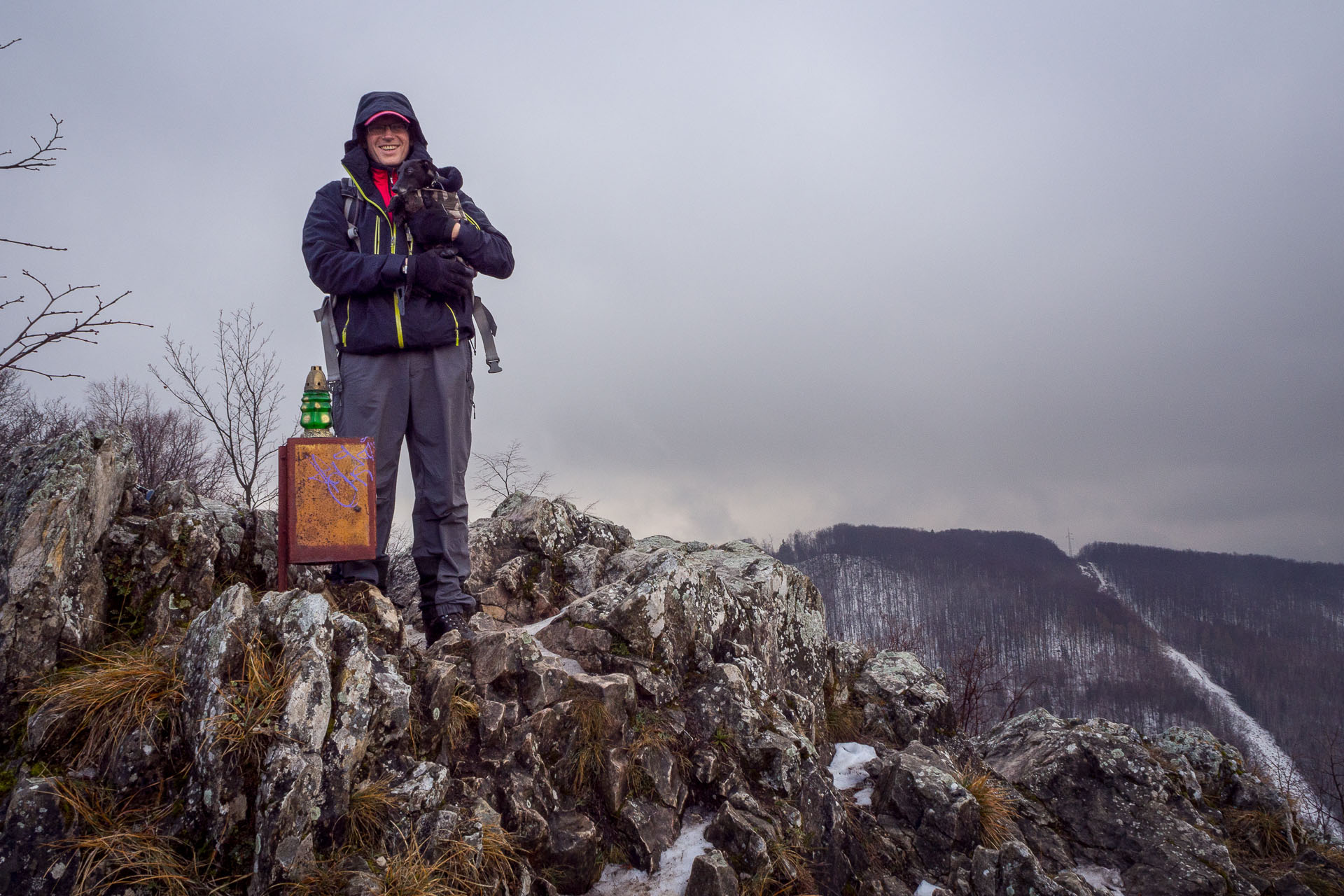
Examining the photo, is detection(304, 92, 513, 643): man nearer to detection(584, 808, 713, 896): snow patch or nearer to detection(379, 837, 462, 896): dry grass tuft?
detection(379, 837, 462, 896): dry grass tuft

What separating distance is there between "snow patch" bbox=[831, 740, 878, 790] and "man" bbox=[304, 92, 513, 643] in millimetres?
3580

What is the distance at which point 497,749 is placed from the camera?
15.0ft

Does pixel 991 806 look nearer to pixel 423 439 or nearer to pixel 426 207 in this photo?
pixel 423 439

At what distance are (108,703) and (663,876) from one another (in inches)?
130

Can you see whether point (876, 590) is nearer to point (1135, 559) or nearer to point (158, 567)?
point (1135, 559)

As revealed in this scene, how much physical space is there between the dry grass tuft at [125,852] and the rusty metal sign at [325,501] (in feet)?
5.49

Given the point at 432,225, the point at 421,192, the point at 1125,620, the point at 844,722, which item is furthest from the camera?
the point at 1125,620

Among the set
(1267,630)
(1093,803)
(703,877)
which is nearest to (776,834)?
(703,877)

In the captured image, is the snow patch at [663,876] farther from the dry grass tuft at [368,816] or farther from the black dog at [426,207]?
the black dog at [426,207]

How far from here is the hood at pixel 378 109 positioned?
559cm

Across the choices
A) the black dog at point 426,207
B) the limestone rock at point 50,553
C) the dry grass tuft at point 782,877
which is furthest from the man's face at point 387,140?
the dry grass tuft at point 782,877

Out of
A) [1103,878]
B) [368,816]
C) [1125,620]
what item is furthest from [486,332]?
[1125,620]

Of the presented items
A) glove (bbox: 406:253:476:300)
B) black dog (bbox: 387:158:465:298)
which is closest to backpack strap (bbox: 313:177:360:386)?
black dog (bbox: 387:158:465:298)

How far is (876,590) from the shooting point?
14912cm
